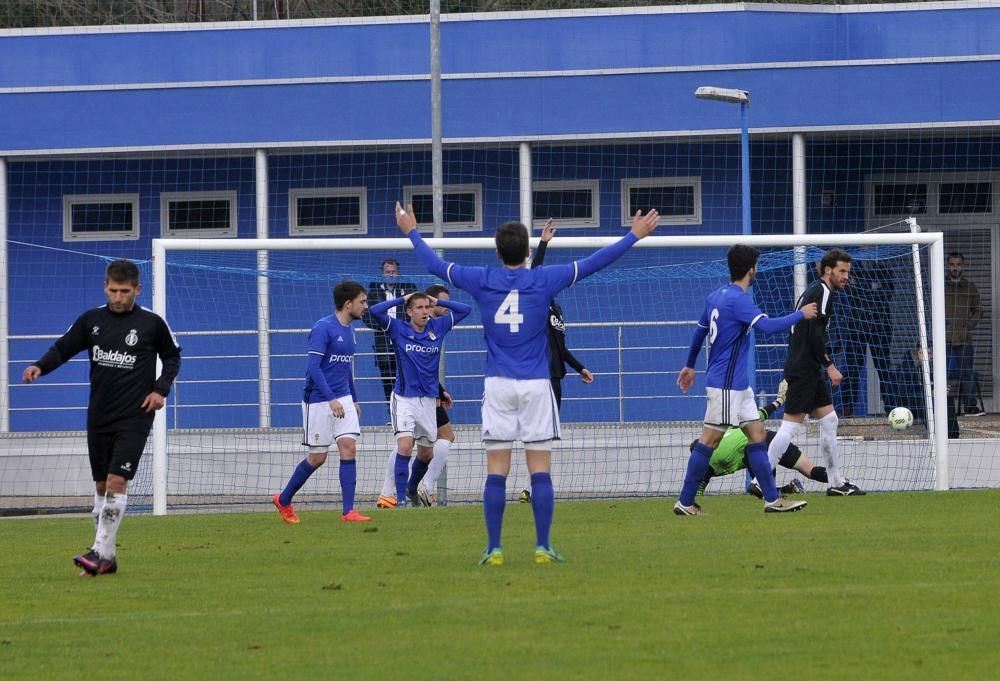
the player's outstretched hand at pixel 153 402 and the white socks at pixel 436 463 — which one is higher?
the player's outstretched hand at pixel 153 402

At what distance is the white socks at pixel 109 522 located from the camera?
331 inches

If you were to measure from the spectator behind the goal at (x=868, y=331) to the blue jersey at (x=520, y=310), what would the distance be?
8600 millimetres

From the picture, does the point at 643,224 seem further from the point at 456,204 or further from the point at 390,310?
the point at 456,204

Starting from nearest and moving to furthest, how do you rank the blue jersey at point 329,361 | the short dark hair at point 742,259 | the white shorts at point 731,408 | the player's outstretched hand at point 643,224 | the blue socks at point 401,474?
the player's outstretched hand at point 643,224 → the short dark hair at point 742,259 → the white shorts at point 731,408 → the blue jersey at point 329,361 → the blue socks at point 401,474

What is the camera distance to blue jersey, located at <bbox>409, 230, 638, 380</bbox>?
8180 mm

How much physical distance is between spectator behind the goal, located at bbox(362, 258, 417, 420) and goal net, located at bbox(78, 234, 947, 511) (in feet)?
0.65

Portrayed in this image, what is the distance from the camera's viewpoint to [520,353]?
8188 mm

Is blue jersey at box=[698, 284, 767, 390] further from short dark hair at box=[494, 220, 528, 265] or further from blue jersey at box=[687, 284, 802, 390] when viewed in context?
short dark hair at box=[494, 220, 528, 265]

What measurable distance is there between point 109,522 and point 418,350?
4.87 m

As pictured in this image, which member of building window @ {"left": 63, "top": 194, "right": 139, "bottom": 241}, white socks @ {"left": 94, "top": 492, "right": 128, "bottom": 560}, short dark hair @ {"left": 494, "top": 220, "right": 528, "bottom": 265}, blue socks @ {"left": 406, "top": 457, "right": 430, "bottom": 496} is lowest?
blue socks @ {"left": 406, "top": 457, "right": 430, "bottom": 496}

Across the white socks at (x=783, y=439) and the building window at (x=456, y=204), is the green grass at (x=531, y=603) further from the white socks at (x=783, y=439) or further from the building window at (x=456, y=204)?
the building window at (x=456, y=204)

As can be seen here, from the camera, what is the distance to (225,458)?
15.5m

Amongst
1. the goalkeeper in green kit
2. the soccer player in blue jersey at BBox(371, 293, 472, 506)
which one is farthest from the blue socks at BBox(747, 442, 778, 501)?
the soccer player in blue jersey at BBox(371, 293, 472, 506)

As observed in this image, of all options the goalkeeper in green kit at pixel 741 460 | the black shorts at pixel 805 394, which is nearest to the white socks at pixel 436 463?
the goalkeeper in green kit at pixel 741 460
